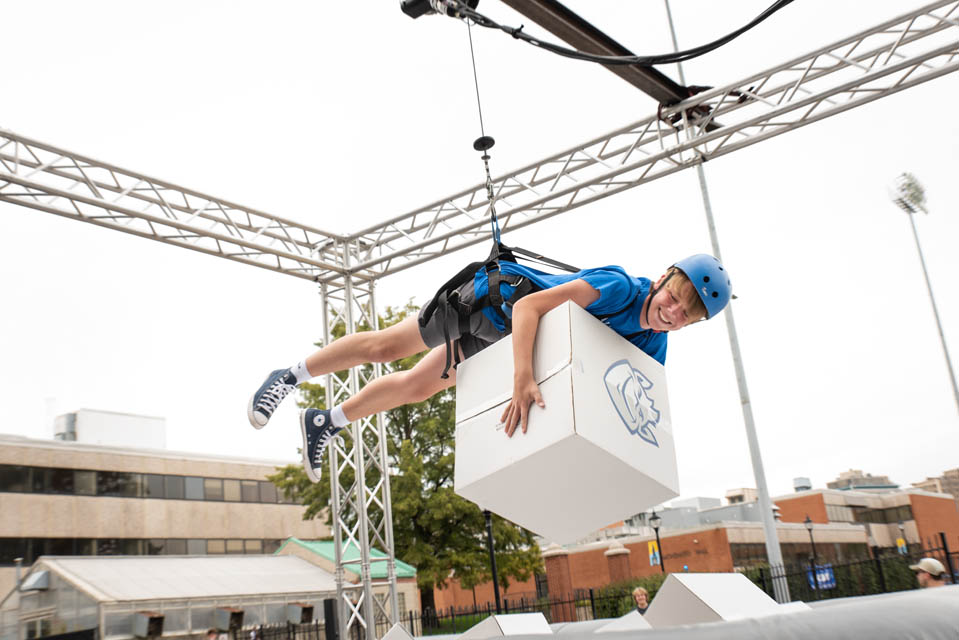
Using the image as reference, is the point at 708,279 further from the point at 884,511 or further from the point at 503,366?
the point at 884,511

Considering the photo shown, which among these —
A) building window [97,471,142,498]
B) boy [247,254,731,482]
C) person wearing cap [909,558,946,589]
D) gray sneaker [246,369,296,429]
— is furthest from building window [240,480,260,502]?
gray sneaker [246,369,296,429]

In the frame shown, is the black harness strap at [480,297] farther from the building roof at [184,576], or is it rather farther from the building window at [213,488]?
the building window at [213,488]

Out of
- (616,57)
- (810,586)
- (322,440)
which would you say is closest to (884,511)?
(810,586)

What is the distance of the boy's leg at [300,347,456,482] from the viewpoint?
10.6 ft

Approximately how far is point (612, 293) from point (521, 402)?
504 millimetres

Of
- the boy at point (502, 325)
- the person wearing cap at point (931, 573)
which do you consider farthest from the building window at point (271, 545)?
the boy at point (502, 325)

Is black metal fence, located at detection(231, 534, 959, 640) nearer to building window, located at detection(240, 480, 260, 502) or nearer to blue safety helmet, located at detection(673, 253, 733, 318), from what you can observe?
blue safety helmet, located at detection(673, 253, 733, 318)

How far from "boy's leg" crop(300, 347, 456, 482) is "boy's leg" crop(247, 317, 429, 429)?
3.7 inches

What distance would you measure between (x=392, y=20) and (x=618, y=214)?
9.62 meters

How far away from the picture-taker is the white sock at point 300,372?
11.1ft

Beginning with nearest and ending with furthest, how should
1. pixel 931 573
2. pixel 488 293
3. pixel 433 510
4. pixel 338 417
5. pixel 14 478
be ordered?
pixel 488 293
pixel 338 417
pixel 931 573
pixel 433 510
pixel 14 478

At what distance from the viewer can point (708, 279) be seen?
2.45 metres

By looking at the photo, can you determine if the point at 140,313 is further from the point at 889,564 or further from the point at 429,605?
the point at 889,564

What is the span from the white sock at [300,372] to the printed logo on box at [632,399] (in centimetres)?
149
